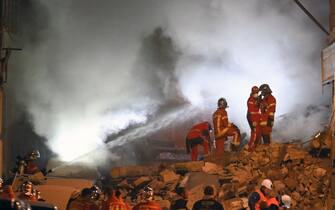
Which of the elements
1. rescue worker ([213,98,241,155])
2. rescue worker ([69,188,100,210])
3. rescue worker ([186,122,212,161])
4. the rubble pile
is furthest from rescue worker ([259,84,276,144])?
rescue worker ([69,188,100,210])

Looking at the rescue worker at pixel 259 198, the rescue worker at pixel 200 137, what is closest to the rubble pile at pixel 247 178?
the rescue worker at pixel 200 137

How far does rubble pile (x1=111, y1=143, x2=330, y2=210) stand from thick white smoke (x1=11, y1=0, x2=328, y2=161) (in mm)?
6109

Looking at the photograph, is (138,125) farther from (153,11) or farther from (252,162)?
(252,162)

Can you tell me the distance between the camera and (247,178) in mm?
13406

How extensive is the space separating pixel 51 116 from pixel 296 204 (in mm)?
11992

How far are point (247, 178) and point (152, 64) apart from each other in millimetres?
12881

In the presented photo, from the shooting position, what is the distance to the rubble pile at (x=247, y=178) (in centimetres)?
1281

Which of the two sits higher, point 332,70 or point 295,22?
point 295,22

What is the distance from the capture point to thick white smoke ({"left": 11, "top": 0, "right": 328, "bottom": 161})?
21.5 m

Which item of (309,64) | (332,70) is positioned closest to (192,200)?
(332,70)

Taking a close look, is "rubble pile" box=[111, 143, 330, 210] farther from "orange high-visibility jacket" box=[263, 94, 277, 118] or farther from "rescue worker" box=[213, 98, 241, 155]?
"orange high-visibility jacket" box=[263, 94, 277, 118]

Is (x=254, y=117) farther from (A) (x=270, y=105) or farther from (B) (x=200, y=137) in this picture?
(B) (x=200, y=137)

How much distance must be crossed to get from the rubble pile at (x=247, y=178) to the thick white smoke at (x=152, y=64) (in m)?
6.11

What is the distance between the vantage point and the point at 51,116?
22.4 meters
